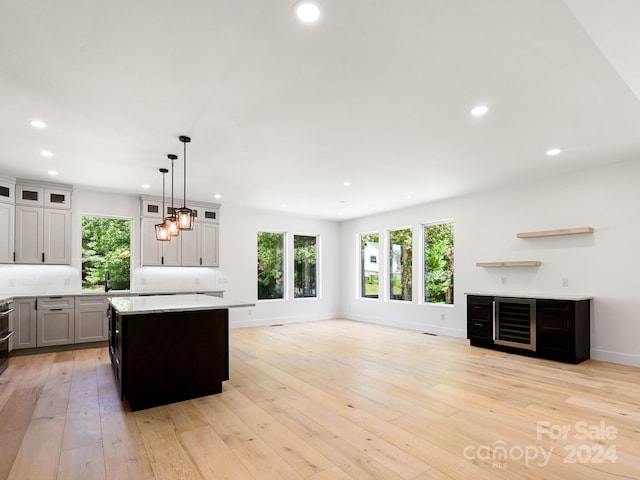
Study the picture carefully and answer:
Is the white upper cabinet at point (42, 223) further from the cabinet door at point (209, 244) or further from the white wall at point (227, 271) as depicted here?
the cabinet door at point (209, 244)

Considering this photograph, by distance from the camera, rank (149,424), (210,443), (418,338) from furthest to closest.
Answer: (418,338) < (149,424) < (210,443)

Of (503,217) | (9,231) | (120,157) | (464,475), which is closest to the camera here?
(464,475)

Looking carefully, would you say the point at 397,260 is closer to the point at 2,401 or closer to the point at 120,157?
the point at 120,157

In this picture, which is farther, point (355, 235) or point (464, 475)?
point (355, 235)

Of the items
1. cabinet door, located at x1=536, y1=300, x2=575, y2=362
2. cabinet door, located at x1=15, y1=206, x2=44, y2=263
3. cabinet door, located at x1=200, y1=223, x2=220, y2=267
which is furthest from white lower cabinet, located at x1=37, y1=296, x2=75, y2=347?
cabinet door, located at x1=536, y1=300, x2=575, y2=362

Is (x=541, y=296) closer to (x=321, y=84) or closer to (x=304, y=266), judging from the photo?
(x=321, y=84)

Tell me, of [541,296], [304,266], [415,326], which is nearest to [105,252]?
[304,266]

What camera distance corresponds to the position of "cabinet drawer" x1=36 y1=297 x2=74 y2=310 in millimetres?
5391

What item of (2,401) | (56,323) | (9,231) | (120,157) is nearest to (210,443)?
(2,401)

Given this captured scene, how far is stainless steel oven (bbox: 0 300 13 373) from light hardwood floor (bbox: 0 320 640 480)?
16cm

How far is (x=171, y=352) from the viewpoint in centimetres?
340

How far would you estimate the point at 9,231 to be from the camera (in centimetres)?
535

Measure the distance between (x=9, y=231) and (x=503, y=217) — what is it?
7.67m

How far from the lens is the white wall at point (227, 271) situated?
595cm
